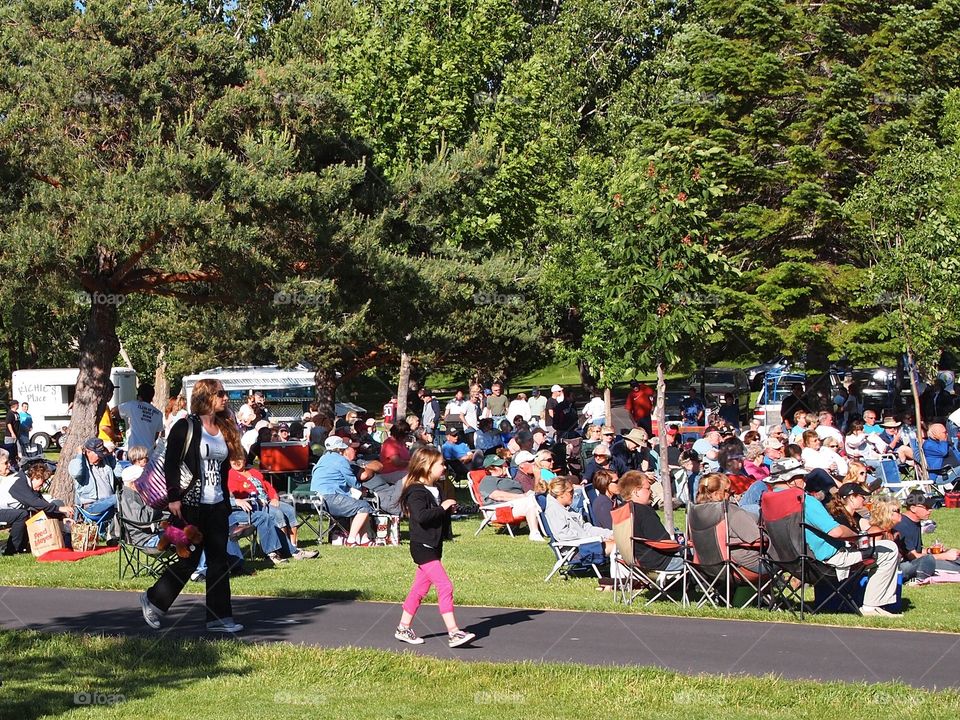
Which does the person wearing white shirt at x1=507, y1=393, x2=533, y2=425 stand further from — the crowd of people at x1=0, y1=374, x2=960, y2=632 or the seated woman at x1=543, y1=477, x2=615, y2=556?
the seated woman at x1=543, y1=477, x2=615, y2=556

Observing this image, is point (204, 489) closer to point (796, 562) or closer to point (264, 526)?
point (264, 526)

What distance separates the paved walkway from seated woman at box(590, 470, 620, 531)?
3.49 meters

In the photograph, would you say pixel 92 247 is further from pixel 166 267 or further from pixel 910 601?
pixel 910 601

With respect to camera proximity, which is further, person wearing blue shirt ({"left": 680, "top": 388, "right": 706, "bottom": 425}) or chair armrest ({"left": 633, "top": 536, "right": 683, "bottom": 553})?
person wearing blue shirt ({"left": 680, "top": 388, "right": 706, "bottom": 425})

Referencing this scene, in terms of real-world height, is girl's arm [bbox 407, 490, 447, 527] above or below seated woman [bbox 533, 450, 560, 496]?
above

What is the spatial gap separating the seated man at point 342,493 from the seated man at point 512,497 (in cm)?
213

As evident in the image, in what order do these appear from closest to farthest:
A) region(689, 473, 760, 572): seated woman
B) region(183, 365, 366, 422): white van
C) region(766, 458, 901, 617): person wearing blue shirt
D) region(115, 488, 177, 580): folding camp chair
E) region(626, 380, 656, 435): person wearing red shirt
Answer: region(766, 458, 901, 617): person wearing blue shirt → region(689, 473, 760, 572): seated woman → region(115, 488, 177, 580): folding camp chair → region(626, 380, 656, 435): person wearing red shirt → region(183, 365, 366, 422): white van

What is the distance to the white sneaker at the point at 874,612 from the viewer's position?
10.7 meters

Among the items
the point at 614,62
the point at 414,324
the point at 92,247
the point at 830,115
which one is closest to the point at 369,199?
the point at 414,324

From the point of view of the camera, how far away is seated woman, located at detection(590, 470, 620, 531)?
46.3 feet

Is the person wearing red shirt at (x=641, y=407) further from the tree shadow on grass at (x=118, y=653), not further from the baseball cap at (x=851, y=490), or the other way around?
the tree shadow on grass at (x=118, y=653)

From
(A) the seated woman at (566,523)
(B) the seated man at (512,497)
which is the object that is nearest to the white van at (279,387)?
(B) the seated man at (512,497)

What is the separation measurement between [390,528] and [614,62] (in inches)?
1472

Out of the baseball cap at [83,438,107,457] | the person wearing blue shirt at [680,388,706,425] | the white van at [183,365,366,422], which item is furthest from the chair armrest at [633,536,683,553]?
the white van at [183,365,366,422]
